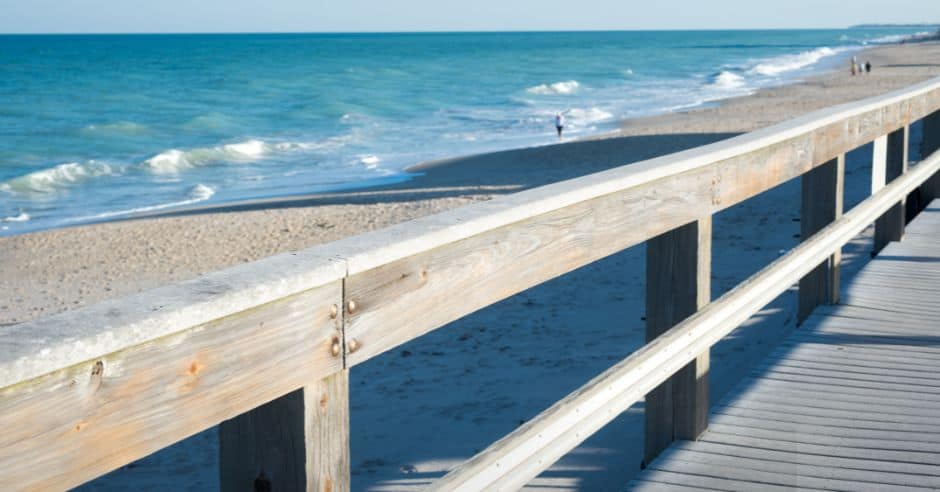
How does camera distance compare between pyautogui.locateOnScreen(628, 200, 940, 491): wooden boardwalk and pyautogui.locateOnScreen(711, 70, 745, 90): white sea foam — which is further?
pyautogui.locateOnScreen(711, 70, 745, 90): white sea foam

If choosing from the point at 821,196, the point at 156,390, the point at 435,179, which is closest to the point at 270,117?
the point at 435,179

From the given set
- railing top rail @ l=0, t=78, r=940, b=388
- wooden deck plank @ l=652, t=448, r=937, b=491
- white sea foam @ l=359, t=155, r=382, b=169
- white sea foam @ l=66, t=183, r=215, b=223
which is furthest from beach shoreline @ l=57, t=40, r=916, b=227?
railing top rail @ l=0, t=78, r=940, b=388

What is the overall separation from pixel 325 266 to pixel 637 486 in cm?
167

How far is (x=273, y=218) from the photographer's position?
15.5 m

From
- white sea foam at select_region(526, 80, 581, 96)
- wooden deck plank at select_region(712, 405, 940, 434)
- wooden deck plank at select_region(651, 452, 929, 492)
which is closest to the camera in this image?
wooden deck plank at select_region(651, 452, 929, 492)

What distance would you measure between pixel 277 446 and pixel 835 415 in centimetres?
247

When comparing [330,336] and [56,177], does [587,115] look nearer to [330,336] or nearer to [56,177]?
[56,177]

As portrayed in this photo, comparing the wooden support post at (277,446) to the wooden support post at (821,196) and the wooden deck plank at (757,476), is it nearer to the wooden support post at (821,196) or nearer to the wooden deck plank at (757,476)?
the wooden deck plank at (757,476)

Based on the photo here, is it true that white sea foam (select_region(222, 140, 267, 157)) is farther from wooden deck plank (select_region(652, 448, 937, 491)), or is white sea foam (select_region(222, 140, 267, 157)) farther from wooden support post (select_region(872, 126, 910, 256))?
wooden deck plank (select_region(652, 448, 937, 491))

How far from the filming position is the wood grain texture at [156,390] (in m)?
1.10

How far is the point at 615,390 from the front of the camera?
8.19ft

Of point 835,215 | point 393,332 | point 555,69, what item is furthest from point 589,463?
point 555,69

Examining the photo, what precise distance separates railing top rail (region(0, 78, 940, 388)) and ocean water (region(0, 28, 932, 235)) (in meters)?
16.5

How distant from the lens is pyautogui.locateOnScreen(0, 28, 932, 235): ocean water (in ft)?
73.0
